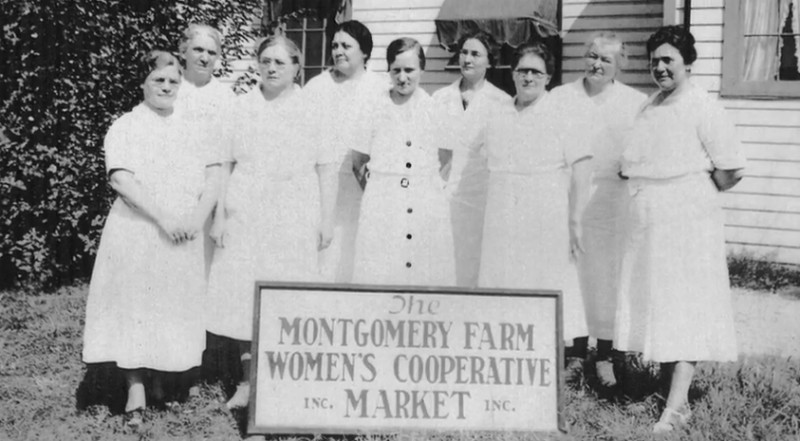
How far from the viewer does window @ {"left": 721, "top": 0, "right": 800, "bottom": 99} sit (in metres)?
8.51

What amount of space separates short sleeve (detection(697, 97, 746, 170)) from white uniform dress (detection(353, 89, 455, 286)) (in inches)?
53.2

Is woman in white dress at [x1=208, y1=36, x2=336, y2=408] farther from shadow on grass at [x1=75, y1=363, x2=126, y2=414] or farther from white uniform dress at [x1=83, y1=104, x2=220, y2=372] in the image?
shadow on grass at [x1=75, y1=363, x2=126, y2=414]

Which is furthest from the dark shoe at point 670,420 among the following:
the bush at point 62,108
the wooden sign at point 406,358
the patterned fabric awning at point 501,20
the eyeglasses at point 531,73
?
the patterned fabric awning at point 501,20

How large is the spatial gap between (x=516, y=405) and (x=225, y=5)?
5120 mm

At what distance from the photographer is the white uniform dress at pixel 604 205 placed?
15.6 feet

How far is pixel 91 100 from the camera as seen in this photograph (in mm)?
6949

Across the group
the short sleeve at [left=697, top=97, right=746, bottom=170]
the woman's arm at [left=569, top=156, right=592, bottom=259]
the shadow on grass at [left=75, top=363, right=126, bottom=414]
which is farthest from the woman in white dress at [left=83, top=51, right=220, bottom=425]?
the short sleeve at [left=697, top=97, right=746, bottom=170]

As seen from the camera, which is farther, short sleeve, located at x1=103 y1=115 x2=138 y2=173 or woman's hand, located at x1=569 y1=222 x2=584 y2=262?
woman's hand, located at x1=569 y1=222 x2=584 y2=262

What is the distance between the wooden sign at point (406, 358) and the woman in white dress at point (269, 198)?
598mm

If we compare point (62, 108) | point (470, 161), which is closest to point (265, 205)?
point (470, 161)

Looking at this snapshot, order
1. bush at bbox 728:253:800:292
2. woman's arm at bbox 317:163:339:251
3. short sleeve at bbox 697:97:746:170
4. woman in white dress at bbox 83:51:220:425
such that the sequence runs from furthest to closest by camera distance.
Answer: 1. bush at bbox 728:253:800:292
2. woman's arm at bbox 317:163:339:251
3. woman in white dress at bbox 83:51:220:425
4. short sleeve at bbox 697:97:746:170

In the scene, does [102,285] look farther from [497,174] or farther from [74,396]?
[497,174]

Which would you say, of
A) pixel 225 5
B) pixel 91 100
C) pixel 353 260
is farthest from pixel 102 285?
pixel 225 5

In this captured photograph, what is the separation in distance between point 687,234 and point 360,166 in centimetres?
178
